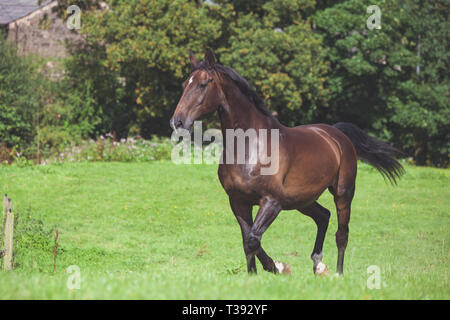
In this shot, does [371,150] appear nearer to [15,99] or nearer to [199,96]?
[199,96]

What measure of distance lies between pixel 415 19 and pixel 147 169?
1485 cm

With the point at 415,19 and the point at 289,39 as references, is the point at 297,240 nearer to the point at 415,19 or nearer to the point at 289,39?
the point at 289,39

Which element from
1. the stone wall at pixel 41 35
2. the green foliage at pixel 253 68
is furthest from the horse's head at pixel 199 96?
the stone wall at pixel 41 35

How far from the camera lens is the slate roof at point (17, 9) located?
28547mm

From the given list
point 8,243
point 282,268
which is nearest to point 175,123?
point 282,268

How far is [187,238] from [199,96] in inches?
260

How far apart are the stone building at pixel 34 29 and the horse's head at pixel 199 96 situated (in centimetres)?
2309

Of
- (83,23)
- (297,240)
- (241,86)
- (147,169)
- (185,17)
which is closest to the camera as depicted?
(241,86)

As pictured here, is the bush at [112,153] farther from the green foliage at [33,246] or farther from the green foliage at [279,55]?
Result: the green foliage at [33,246]

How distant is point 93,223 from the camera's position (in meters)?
13.1

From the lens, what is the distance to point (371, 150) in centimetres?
846

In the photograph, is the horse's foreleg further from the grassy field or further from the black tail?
the black tail

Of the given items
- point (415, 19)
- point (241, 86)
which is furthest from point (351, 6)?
point (241, 86)

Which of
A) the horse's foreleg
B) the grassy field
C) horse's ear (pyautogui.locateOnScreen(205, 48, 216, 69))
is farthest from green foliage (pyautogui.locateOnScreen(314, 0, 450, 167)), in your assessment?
horse's ear (pyautogui.locateOnScreen(205, 48, 216, 69))
